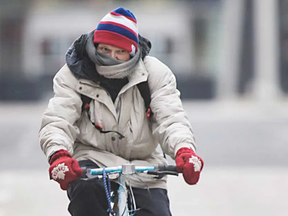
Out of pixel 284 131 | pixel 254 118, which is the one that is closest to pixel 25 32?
pixel 254 118

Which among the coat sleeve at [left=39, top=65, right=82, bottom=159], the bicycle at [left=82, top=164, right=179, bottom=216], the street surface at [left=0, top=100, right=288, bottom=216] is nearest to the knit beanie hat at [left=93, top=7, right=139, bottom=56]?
the coat sleeve at [left=39, top=65, right=82, bottom=159]

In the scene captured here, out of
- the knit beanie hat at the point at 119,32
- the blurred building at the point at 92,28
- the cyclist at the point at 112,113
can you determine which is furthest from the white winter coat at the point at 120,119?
the blurred building at the point at 92,28

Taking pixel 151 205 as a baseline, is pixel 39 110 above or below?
below

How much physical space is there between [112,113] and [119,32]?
0.44 m

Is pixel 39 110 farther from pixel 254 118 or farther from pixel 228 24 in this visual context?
pixel 228 24

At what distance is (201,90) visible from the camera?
102ft

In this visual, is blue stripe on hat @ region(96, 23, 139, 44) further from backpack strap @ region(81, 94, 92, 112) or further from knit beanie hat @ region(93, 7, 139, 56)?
backpack strap @ region(81, 94, 92, 112)

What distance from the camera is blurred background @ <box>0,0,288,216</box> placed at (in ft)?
29.2

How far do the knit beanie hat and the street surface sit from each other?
153 inches

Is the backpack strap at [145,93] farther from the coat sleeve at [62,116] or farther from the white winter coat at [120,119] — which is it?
the coat sleeve at [62,116]

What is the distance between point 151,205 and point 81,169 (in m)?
0.55

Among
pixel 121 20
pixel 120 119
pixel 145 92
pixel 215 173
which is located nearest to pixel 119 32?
pixel 121 20

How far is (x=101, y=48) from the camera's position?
405 centimetres

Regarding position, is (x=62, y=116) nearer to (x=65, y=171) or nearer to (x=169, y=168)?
(x=65, y=171)
